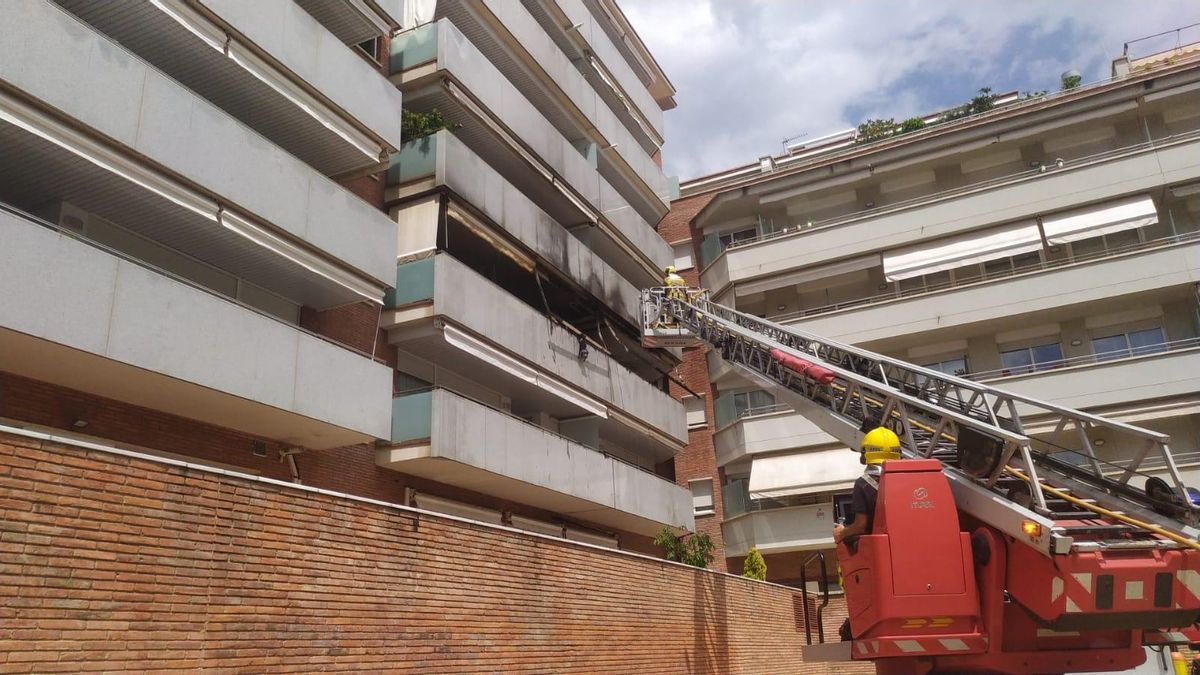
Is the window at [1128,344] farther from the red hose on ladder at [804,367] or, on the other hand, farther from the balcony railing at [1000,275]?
the red hose on ladder at [804,367]

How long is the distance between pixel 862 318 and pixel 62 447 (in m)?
26.1

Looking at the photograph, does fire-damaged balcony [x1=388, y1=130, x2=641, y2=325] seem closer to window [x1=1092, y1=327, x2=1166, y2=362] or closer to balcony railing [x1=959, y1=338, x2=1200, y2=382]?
balcony railing [x1=959, y1=338, x2=1200, y2=382]

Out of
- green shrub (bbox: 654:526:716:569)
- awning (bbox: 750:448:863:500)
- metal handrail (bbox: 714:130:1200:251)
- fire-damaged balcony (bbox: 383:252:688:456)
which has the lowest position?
green shrub (bbox: 654:526:716:569)

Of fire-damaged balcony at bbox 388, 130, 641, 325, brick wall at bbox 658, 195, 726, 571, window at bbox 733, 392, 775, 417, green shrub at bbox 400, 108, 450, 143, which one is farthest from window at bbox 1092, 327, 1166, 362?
green shrub at bbox 400, 108, 450, 143

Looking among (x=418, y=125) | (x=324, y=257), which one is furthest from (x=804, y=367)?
(x=418, y=125)

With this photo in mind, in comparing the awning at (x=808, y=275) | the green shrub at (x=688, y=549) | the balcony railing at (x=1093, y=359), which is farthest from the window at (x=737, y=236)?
the green shrub at (x=688, y=549)

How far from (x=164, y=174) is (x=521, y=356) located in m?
8.59

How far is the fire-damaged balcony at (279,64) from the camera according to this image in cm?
1275

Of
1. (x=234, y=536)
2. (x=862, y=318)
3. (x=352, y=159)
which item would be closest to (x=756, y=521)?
(x=862, y=318)

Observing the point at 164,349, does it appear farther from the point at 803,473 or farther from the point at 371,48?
the point at 803,473

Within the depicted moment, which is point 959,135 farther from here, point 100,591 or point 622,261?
point 100,591

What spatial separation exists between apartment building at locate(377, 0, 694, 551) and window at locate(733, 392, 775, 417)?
374 cm

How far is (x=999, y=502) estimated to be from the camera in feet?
28.7

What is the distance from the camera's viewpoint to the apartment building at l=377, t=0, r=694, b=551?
16875 millimetres
